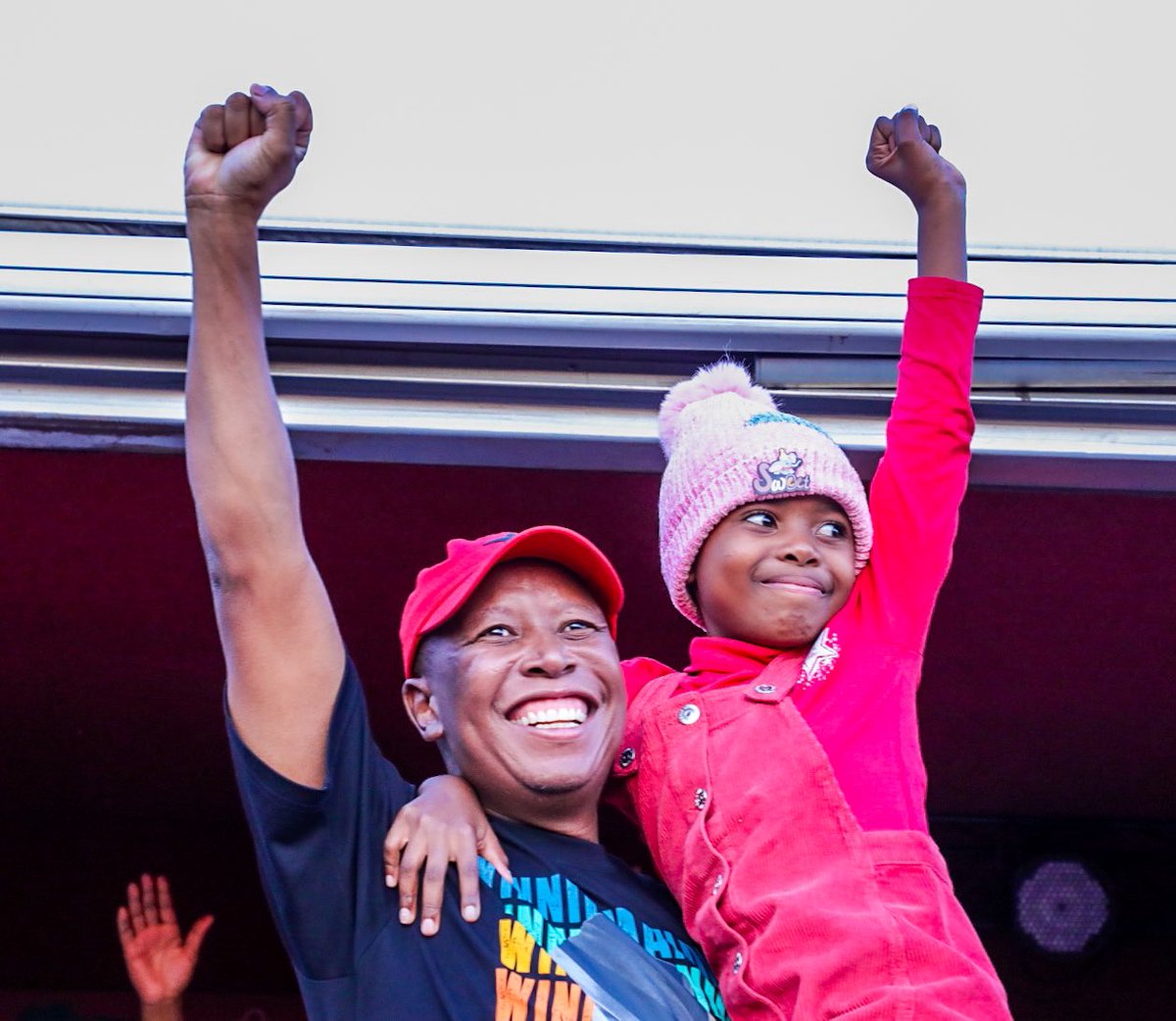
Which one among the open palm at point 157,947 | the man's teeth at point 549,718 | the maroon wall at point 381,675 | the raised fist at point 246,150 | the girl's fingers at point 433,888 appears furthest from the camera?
the open palm at point 157,947

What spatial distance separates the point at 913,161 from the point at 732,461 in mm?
442

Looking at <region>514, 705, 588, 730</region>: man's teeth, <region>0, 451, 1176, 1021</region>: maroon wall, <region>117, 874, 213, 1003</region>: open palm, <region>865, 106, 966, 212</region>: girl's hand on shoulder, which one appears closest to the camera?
<region>514, 705, 588, 730</region>: man's teeth

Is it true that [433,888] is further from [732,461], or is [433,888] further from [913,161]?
[913,161]

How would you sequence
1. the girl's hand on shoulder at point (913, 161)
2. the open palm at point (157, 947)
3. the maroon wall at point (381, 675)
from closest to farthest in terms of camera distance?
the girl's hand on shoulder at point (913, 161)
the maroon wall at point (381, 675)
the open palm at point (157, 947)

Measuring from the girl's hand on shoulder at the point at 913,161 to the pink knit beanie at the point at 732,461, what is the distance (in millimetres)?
326

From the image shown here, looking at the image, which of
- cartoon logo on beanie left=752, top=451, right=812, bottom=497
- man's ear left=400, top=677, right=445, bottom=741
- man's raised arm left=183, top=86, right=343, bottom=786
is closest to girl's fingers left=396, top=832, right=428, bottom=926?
man's raised arm left=183, top=86, right=343, bottom=786

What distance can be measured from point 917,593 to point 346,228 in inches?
33.8

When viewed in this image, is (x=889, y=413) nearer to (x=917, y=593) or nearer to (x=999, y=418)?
(x=999, y=418)

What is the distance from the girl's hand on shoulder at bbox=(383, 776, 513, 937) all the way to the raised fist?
0.67 meters

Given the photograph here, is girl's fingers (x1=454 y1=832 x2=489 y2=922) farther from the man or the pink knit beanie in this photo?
the pink knit beanie

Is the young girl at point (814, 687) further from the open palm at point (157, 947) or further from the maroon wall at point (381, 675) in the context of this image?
the open palm at point (157, 947)

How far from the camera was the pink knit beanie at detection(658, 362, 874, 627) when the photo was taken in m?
1.92

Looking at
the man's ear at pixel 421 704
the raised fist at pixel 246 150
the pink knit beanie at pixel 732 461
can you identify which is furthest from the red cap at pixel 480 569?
the raised fist at pixel 246 150

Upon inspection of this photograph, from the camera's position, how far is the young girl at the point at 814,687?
1.57m
